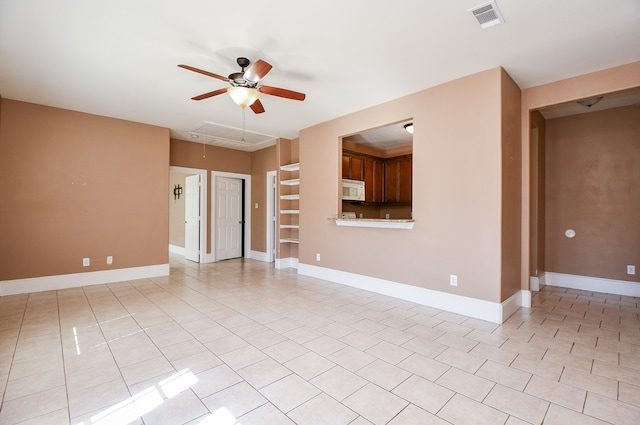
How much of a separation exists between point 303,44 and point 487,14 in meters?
1.57

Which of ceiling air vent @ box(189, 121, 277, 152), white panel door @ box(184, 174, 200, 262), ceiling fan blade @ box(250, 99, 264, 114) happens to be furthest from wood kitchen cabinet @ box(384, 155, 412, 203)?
white panel door @ box(184, 174, 200, 262)

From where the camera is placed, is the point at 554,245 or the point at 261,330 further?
the point at 554,245

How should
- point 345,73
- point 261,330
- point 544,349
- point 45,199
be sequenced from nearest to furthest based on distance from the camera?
point 544,349 < point 261,330 < point 345,73 < point 45,199

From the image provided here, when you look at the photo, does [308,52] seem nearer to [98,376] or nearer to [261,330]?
[261,330]

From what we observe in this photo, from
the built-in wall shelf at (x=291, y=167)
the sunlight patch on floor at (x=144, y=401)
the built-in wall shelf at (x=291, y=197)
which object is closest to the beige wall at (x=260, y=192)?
the built-in wall shelf at (x=291, y=167)

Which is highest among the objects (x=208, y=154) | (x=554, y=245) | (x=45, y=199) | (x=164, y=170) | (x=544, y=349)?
(x=208, y=154)

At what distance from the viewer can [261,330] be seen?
2979 mm

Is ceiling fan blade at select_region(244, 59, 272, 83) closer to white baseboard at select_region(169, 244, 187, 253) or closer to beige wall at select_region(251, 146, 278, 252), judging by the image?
beige wall at select_region(251, 146, 278, 252)

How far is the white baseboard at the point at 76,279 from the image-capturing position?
422 cm

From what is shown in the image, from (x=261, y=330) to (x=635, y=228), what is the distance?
5279mm

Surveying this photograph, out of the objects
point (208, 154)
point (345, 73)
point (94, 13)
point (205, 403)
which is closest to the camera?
point (205, 403)

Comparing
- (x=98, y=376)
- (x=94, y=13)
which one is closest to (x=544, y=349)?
(x=98, y=376)

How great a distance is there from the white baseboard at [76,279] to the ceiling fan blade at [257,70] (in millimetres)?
4167

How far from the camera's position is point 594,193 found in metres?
4.48
